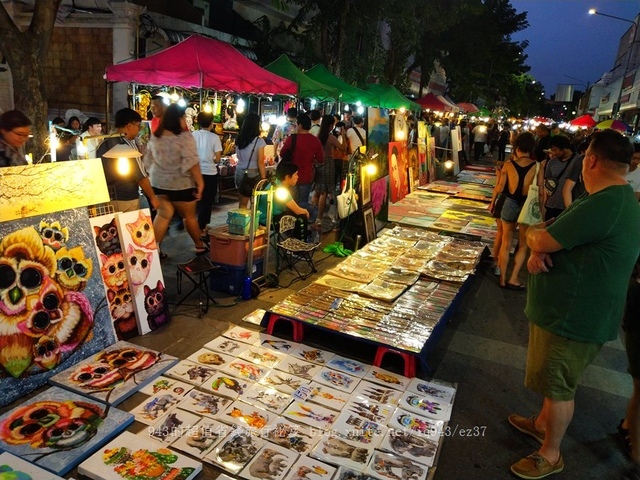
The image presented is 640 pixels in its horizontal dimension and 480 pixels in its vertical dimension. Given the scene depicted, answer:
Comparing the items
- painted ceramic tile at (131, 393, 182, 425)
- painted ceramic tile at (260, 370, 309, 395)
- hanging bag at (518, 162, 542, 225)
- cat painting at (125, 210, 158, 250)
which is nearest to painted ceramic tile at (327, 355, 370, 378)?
painted ceramic tile at (260, 370, 309, 395)

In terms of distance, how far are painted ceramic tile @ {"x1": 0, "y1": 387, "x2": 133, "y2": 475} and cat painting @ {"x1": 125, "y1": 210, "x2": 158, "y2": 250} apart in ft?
4.92

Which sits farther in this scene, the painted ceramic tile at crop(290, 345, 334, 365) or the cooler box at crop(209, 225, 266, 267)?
the cooler box at crop(209, 225, 266, 267)

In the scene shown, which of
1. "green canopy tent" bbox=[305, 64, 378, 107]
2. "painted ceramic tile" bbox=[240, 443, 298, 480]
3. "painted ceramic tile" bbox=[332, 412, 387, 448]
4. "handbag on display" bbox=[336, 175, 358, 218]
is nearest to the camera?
"painted ceramic tile" bbox=[240, 443, 298, 480]

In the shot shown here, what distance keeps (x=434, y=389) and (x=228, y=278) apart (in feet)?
8.95

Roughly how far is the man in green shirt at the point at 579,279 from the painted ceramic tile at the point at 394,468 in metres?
0.69

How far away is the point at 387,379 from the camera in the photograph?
4020 mm

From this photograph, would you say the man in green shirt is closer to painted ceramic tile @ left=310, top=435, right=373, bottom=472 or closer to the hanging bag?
painted ceramic tile @ left=310, top=435, right=373, bottom=472

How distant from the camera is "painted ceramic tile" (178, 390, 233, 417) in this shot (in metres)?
3.45

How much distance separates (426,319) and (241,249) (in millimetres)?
2195

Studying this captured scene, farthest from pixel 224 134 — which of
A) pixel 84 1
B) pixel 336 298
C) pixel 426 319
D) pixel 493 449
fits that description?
pixel 493 449

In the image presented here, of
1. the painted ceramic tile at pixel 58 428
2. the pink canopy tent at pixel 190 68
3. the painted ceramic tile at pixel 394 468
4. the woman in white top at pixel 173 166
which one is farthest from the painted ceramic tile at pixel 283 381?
the pink canopy tent at pixel 190 68

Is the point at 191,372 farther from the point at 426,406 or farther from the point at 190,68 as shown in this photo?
the point at 190,68

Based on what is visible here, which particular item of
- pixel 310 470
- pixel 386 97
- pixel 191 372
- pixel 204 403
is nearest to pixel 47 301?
pixel 191 372

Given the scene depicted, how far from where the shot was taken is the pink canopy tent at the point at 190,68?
7.27 m
